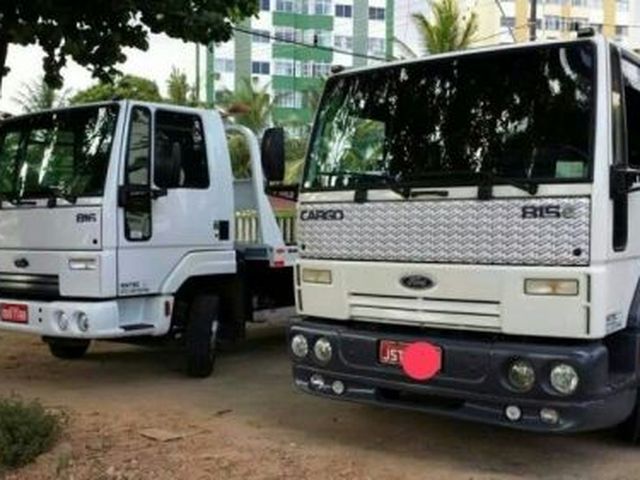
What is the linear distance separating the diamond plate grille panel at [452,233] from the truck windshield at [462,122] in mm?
152

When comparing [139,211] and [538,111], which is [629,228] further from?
[139,211]

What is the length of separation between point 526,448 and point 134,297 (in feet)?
11.3

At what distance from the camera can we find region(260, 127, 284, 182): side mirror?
736 centimetres

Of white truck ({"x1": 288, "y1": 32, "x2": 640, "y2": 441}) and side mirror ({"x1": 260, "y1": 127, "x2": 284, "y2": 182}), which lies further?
side mirror ({"x1": 260, "y1": 127, "x2": 284, "y2": 182})

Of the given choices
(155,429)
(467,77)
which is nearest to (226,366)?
(155,429)

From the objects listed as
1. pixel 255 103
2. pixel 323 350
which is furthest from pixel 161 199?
pixel 255 103

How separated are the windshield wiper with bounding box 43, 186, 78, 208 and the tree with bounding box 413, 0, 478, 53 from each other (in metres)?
20.3

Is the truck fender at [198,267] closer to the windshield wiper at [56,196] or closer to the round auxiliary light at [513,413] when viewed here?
the windshield wiper at [56,196]

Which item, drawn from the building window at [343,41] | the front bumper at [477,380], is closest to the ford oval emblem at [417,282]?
the front bumper at [477,380]

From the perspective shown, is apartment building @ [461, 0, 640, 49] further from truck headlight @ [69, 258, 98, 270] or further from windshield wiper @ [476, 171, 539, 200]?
windshield wiper @ [476, 171, 539, 200]

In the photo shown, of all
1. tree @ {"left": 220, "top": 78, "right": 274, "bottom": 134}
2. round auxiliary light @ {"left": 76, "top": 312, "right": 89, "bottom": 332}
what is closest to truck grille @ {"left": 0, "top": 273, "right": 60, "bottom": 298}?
round auxiliary light @ {"left": 76, "top": 312, "right": 89, "bottom": 332}

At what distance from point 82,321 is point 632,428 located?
4085mm

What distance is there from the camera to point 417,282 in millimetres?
5965

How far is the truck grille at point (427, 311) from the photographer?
225 inches
